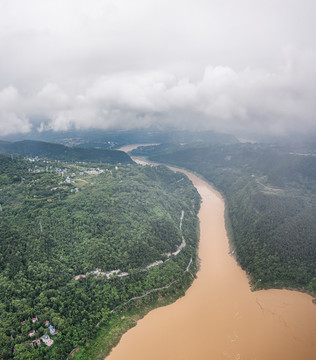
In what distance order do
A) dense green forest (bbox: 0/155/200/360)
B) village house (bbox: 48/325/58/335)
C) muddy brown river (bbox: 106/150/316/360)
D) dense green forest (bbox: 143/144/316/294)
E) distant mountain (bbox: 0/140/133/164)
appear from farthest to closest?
distant mountain (bbox: 0/140/133/164) < dense green forest (bbox: 143/144/316/294) < dense green forest (bbox: 0/155/200/360) < muddy brown river (bbox: 106/150/316/360) < village house (bbox: 48/325/58/335)

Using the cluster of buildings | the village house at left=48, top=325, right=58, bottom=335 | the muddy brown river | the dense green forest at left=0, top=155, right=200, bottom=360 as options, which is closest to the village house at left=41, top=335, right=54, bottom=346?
the cluster of buildings

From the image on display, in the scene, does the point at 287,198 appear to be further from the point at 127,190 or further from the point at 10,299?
the point at 10,299

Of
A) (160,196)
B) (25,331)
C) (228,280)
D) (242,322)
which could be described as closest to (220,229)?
(160,196)

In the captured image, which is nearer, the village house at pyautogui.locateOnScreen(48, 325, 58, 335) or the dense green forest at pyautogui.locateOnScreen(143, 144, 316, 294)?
the village house at pyautogui.locateOnScreen(48, 325, 58, 335)

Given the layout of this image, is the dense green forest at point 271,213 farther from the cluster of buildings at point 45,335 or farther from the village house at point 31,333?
the village house at point 31,333

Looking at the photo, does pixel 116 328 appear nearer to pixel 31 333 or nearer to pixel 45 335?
pixel 45 335

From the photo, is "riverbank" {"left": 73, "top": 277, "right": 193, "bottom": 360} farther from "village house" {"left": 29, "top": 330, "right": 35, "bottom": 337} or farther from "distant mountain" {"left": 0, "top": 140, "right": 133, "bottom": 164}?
"distant mountain" {"left": 0, "top": 140, "right": 133, "bottom": 164}
